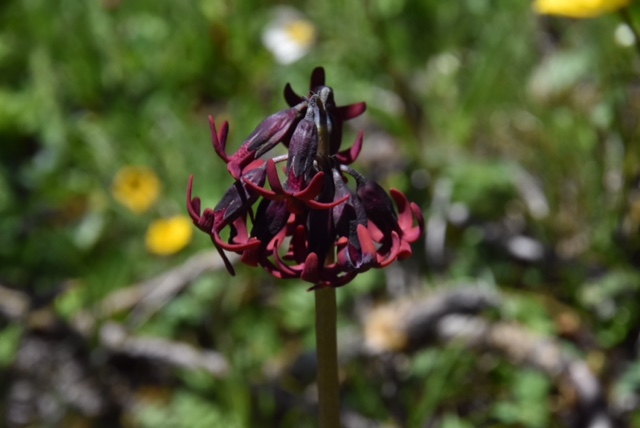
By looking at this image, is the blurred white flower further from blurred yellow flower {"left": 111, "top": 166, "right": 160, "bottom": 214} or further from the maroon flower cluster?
the maroon flower cluster

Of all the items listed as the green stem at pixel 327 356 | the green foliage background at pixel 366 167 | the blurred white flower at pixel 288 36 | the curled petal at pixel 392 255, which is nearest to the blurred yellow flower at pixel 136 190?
the green foliage background at pixel 366 167

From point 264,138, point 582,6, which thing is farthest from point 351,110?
point 582,6

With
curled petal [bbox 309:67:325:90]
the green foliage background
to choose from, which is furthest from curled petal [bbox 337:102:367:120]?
the green foliage background

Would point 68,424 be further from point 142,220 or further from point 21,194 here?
point 21,194

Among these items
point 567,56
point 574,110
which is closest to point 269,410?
point 574,110

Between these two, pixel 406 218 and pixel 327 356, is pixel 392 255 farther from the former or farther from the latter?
pixel 327 356

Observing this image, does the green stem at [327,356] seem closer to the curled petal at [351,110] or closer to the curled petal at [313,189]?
the curled petal at [313,189]
